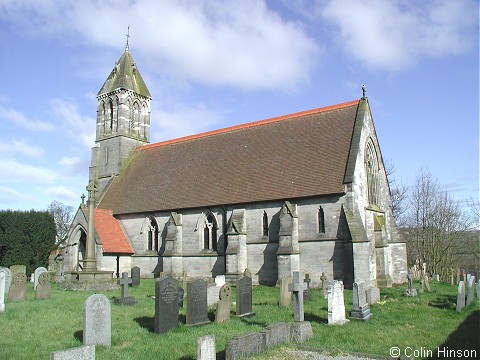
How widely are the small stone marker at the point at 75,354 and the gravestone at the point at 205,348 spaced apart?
5.80ft

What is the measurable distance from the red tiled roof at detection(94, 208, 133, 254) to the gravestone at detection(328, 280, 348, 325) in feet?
65.4

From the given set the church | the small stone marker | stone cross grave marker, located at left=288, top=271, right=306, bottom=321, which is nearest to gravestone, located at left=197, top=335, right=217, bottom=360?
the small stone marker

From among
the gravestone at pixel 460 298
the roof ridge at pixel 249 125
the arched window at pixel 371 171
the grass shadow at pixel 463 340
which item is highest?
the roof ridge at pixel 249 125

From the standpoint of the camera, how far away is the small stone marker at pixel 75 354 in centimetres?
626

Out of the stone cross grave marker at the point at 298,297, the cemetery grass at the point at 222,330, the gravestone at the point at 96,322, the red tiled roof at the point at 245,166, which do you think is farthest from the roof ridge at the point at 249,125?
the gravestone at the point at 96,322

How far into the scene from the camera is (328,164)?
24.7 metres

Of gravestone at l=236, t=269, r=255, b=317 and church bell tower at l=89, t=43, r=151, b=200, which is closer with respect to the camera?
gravestone at l=236, t=269, r=255, b=317

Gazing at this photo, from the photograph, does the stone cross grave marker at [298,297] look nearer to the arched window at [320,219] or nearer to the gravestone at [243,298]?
the gravestone at [243,298]

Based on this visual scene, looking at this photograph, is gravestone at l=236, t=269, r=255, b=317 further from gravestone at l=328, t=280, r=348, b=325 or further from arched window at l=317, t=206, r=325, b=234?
arched window at l=317, t=206, r=325, b=234

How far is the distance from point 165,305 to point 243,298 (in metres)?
3.16

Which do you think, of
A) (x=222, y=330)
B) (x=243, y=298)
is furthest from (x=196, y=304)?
(x=243, y=298)

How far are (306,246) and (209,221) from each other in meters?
7.03

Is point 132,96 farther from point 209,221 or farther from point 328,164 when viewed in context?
point 328,164

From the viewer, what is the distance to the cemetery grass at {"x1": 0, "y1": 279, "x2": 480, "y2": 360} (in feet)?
30.7
